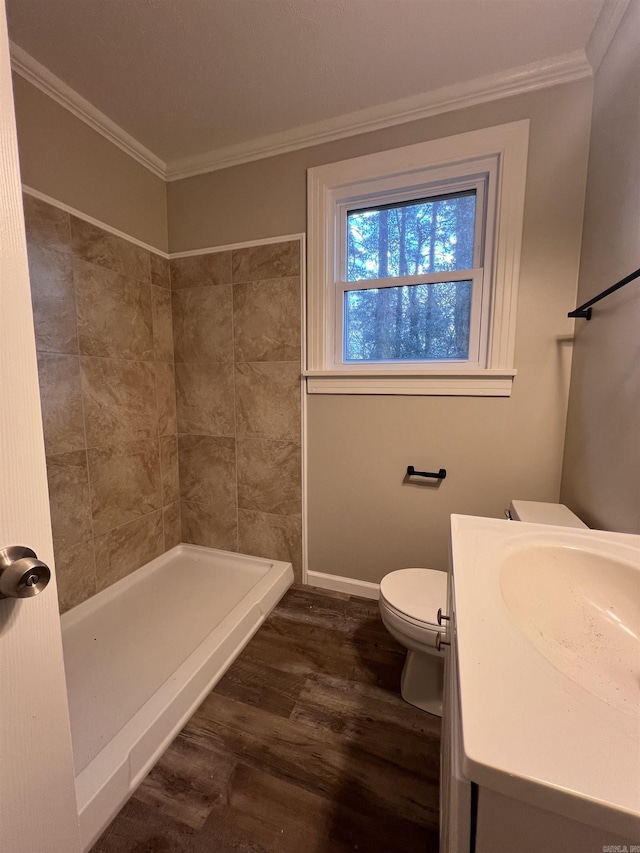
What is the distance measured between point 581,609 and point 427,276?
4.78 feet

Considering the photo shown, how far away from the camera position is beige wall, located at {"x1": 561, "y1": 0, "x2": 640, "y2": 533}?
39.4 inches

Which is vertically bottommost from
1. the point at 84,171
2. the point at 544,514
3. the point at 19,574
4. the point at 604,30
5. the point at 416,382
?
the point at 544,514

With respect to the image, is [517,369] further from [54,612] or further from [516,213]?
[54,612]

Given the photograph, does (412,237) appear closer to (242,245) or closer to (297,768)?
(242,245)

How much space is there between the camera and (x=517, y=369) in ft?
5.06

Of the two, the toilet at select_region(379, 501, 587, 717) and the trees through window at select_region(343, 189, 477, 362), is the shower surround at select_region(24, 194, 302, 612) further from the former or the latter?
the toilet at select_region(379, 501, 587, 717)

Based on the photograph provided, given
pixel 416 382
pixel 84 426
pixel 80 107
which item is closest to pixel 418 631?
pixel 416 382

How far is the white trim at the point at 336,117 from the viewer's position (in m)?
1.34

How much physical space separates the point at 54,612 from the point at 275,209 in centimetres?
194

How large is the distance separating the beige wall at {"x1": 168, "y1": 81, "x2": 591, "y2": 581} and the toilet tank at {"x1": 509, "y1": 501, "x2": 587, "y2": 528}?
0.21 meters

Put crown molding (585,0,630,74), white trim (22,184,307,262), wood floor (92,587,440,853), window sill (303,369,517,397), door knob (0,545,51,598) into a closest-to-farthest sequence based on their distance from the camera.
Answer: door knob (0,545,51,598)
wood floor (92,587,440,853)
crown molding (585,0,630,74)
white trim (22,184,307,262)
window sill (303,369,517,397)

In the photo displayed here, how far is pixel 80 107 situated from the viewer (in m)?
1.54

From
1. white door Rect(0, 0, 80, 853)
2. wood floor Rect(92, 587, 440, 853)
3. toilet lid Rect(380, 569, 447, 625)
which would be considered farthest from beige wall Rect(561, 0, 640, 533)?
white door Rect(0, 0, 80, 853)

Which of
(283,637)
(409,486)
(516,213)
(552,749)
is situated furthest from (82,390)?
(516,213)
